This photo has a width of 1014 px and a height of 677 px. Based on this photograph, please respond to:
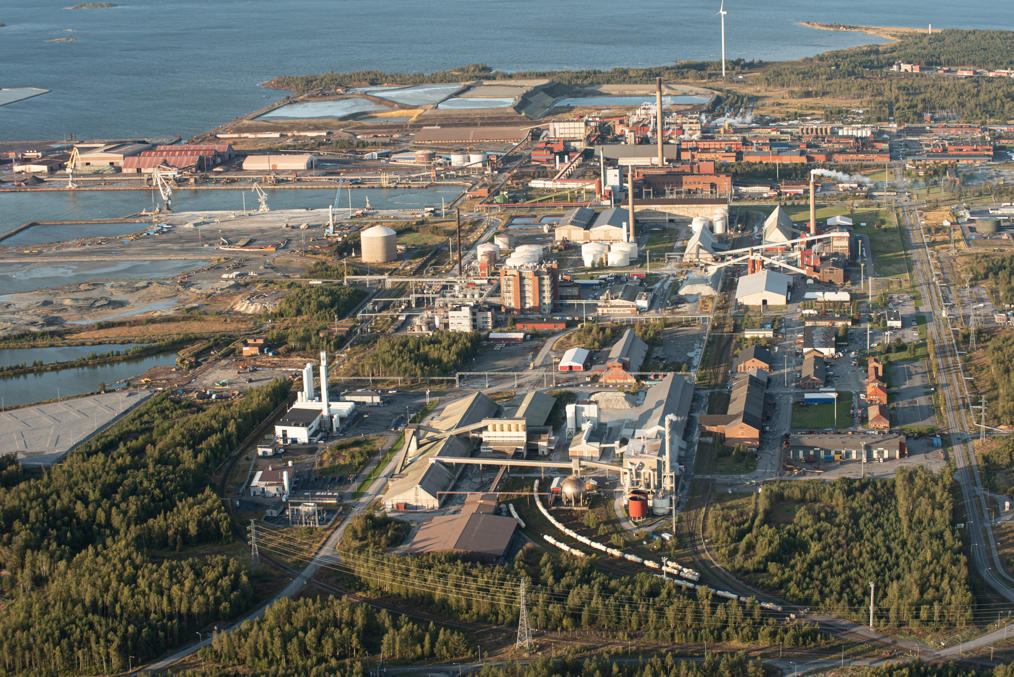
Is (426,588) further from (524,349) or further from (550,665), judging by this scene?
(524,349)

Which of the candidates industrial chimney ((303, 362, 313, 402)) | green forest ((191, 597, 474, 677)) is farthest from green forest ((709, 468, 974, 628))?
industrial chimney ((303, 362, 313, 402))

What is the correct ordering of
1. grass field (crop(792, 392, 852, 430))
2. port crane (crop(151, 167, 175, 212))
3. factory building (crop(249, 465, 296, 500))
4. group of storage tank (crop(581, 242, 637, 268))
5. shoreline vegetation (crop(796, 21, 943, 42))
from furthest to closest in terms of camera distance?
shoreline vegetation (crop(796, 21, 943, 42)), port crane (crop(151, 167, 175, 212)), group of storage tank (crop(581, 242, 637, 268)), grass field (crop(792, 392, 852, 430)), factory building (crop(249, 465, 296, 500))

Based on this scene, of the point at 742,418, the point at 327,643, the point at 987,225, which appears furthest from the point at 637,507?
the point at 987,225

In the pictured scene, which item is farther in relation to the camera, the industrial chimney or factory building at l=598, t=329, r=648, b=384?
factory building at l=598, t=329, r=648, b=384

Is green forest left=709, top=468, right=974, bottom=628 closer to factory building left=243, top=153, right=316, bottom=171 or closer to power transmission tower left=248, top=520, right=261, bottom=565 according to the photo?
power transmission tower left=248, top=520, right=261, bottom=565

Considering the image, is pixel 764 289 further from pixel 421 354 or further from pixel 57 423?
pixel 57 423

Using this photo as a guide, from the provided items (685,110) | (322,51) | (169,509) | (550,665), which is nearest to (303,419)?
(169,509)
